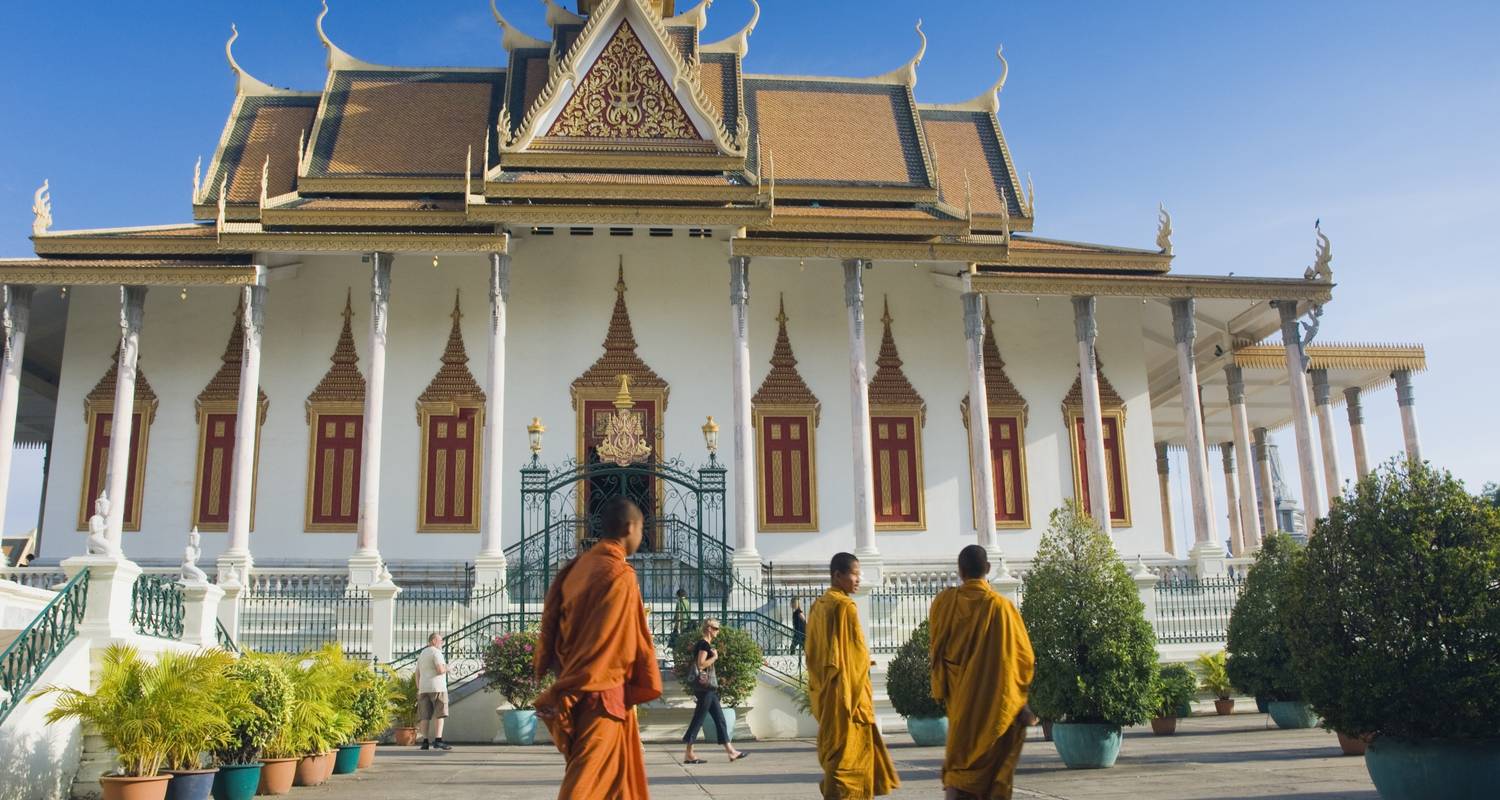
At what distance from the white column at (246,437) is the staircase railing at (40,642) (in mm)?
8630

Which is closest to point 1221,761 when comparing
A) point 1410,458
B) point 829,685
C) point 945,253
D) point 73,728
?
point 1410,458

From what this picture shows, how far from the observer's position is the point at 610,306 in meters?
20.6

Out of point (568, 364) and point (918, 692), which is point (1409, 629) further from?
point (568, 364)

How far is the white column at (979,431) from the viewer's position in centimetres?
1853

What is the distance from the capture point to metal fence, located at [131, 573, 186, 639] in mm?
9344

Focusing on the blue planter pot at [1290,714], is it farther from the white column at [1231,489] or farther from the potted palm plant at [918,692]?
the white column at [1231,489]

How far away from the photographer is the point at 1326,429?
73.3ft

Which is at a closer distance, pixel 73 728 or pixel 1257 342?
pixel 73 728

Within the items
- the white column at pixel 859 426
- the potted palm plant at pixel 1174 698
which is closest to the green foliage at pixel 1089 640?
the potted palm plant at pixel 1174 698

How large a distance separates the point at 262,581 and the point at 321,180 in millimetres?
6774

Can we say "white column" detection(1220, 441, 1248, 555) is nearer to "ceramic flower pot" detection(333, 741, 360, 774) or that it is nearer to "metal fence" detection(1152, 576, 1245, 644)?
"metal fence" detection(1152, 576, 1245, 644)

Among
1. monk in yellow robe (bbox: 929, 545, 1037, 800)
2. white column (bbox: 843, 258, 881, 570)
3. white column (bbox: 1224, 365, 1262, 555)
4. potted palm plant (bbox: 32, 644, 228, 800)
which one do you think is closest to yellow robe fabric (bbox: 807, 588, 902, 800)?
monk in yellow robe (bbox: 929, 545, 1037, 800)

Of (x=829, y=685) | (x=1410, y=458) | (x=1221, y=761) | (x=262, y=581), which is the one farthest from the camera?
(x=262, y=581)

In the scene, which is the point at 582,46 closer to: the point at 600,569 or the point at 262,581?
the point at 262,581
